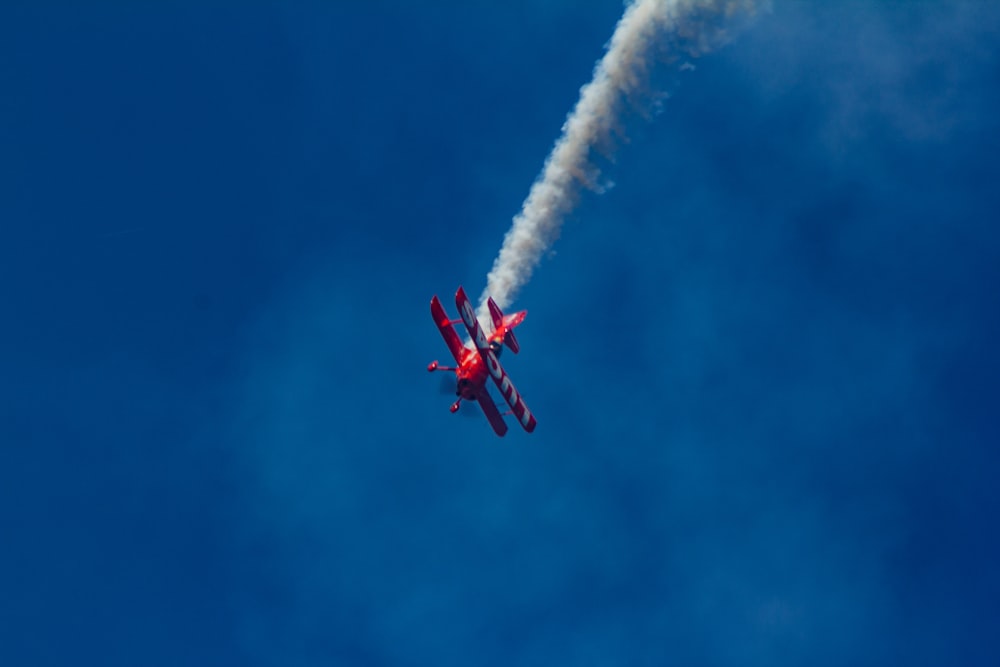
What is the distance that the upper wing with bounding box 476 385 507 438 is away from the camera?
62438mm

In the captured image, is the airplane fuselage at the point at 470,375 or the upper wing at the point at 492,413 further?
the upper wing at the point at 492,413

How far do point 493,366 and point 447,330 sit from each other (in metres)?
3.08

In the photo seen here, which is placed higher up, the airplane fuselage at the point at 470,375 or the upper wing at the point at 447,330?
the upper wing at the point at 447,330

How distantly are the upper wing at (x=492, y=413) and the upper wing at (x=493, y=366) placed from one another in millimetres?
1111

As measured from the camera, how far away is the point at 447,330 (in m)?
60.0

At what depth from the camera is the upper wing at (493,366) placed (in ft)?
188

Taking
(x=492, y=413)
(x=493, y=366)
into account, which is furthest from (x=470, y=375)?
(x=492, y=413)

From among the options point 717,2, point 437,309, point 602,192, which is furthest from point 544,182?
point 717,2

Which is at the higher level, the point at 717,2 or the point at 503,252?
the point at 717,2

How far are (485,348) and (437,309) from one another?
3240 millimetres

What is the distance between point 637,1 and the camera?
56969 mm

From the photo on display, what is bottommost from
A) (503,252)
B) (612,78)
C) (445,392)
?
(445,392)

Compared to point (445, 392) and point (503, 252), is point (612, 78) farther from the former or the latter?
point (445, 392)

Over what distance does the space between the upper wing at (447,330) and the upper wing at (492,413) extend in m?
2.79
